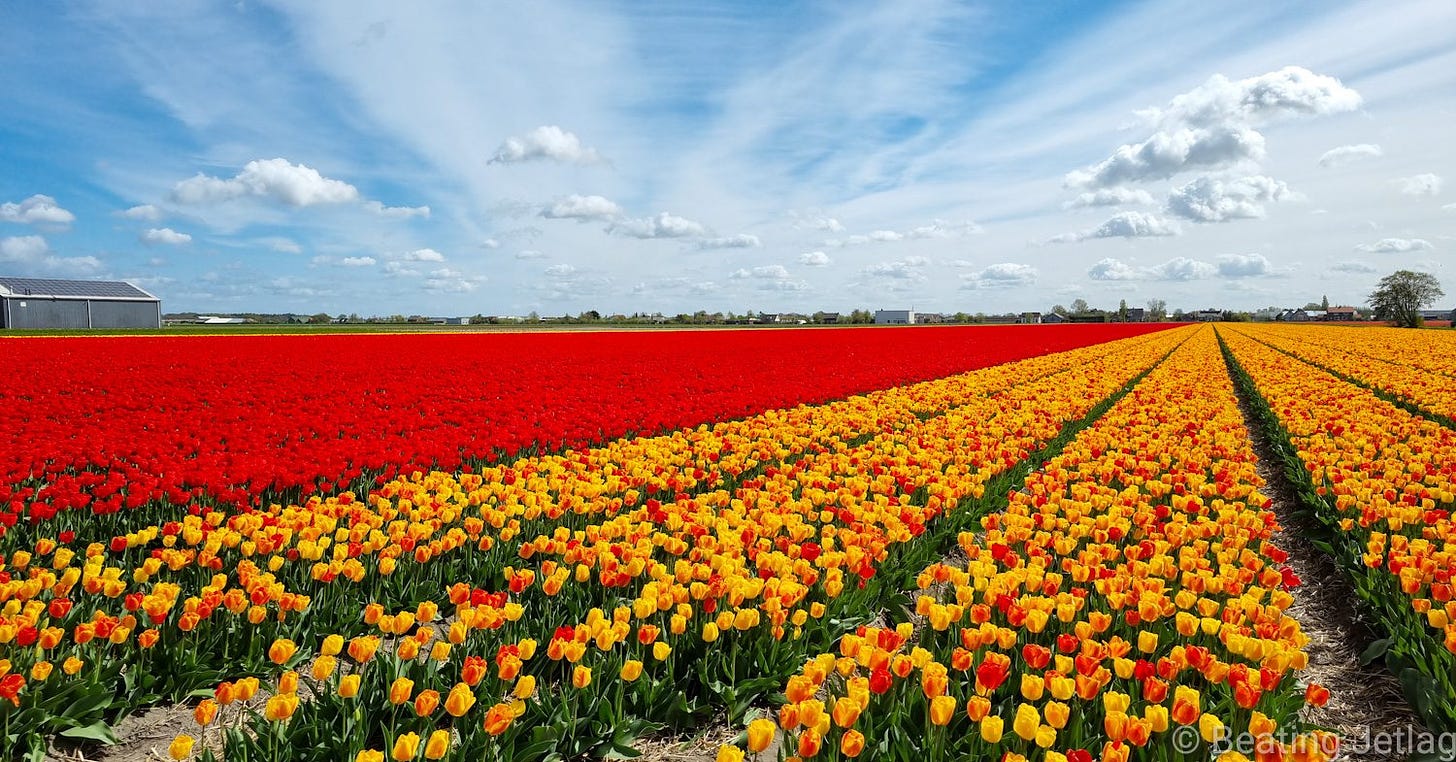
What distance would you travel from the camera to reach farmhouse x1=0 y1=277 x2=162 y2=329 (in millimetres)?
61781

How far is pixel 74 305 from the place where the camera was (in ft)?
213

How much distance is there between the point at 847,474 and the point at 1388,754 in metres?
4.71

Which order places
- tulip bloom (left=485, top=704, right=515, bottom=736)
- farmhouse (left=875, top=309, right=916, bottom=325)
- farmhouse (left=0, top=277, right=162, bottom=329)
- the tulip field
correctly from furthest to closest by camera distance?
farmhouse (left=875, top=309, right=916, bottom=325), farmhouse (left=0, top=277, right=162, bottom=329), the tulip field, tulip bloom (left=485, top=704, right=515, bottom=736)

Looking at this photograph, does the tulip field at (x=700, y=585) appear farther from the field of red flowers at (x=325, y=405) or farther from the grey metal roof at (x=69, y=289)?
the grey metal roof at (x=69, y=289)

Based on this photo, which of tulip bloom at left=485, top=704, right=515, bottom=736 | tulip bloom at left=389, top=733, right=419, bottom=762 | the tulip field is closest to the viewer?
tulip bloom at left=389, top=733, right=419, bottom=762

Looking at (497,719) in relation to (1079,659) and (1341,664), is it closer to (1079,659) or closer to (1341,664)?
(1079,659)

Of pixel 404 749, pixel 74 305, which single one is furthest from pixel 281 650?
pixel 74 305

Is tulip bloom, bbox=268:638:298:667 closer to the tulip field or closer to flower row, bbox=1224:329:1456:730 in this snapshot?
the tulip field

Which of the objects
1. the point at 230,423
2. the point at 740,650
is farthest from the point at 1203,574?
the point at 230,423

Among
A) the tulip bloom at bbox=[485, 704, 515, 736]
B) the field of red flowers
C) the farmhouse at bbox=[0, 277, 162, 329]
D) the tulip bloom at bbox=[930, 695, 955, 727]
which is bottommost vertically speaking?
the tulip bloom at bbox=[485, 704, 515, 736]

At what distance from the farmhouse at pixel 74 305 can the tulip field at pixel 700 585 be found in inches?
2739

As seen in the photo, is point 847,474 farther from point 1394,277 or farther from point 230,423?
point 1394,277

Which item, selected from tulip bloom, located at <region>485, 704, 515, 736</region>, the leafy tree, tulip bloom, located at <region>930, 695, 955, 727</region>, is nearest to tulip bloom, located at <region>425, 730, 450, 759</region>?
tulip bloom, located at <region>485, 704, 515, 736</region>

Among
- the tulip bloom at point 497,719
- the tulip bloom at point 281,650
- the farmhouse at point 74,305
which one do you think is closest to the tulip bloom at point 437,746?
the tulip bloom at point 497,719
